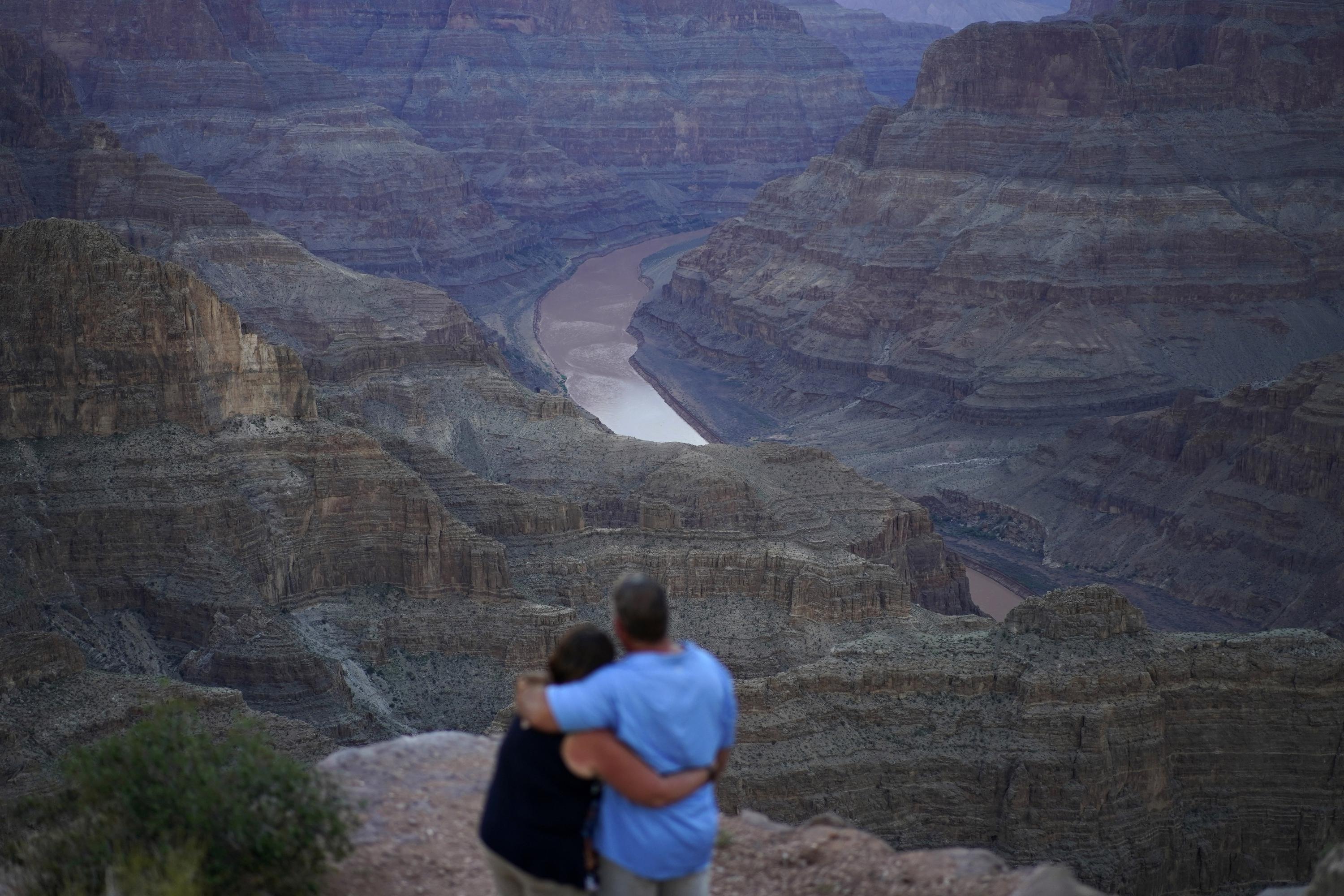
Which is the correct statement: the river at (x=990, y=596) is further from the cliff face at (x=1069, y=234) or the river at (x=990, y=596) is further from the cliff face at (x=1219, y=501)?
the cliff face at (x=1069, y=234)

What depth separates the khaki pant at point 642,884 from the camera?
15.8 metres

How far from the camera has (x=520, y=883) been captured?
16172mm

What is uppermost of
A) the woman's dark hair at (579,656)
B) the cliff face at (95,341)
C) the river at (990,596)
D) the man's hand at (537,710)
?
the woman's dark hair at (579,656)

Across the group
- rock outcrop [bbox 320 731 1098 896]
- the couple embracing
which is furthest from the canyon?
the couple embracing

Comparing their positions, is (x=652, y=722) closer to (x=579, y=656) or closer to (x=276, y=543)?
(x=579, y=656)

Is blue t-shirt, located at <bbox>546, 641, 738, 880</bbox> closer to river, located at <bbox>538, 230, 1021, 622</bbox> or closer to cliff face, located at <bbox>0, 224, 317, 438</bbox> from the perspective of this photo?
cliff face, located at <bbox>0, 224, 317, 438</bbox>

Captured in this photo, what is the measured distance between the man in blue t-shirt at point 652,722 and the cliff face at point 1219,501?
5767 centimetres

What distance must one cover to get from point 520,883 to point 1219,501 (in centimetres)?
6986

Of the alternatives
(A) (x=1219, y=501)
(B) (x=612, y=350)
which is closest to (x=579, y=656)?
(A) (x=1219, y=501)

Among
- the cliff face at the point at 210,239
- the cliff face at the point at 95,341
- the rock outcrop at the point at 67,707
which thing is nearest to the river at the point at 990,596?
the cliff face at the point at 210,239

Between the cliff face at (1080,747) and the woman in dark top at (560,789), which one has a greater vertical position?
the woman in dark top at (560,789)

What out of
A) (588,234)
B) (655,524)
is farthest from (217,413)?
(588,234)

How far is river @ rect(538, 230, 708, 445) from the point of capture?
11225cm

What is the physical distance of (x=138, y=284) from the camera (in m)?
53.7
